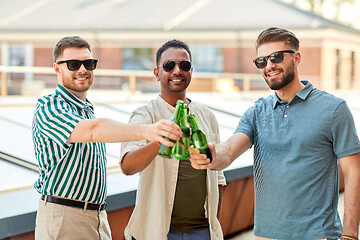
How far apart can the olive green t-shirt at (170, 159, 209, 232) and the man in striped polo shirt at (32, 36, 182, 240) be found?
349 millimetres

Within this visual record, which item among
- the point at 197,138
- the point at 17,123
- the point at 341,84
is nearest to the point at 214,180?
the point at 197,138

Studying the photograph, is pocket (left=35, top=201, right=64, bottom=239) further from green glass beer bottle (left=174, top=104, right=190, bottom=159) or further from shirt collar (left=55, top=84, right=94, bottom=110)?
green glass beer bottle (left=174, top=104, right=190, bottom=159)

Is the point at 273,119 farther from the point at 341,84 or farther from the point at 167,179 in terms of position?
the point at 341,84

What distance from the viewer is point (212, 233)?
93.5 inches

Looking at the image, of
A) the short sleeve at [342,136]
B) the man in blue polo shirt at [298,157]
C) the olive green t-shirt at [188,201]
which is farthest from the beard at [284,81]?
the olive green t-shirt at [188,201]

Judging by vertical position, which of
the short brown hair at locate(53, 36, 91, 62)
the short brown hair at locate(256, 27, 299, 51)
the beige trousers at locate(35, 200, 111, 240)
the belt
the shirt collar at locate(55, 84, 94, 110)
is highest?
the short brown hair at locate(256, 27, 299, 51)

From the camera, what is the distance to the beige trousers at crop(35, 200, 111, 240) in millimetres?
2070

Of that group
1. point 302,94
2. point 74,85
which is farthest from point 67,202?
point 302,94

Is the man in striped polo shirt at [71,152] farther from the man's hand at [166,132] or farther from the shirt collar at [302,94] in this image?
the shirt collar at [302,94]

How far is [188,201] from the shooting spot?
2318mm

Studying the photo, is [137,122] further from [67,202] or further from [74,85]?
[67,202]

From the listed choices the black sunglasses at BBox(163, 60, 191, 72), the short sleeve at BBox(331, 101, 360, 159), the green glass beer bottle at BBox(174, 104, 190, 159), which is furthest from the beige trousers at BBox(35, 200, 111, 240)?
the short sleeve at BBox(331, 101, 360, 159)

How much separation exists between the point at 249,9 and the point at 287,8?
1737mm

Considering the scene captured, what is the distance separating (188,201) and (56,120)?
0.77 m
